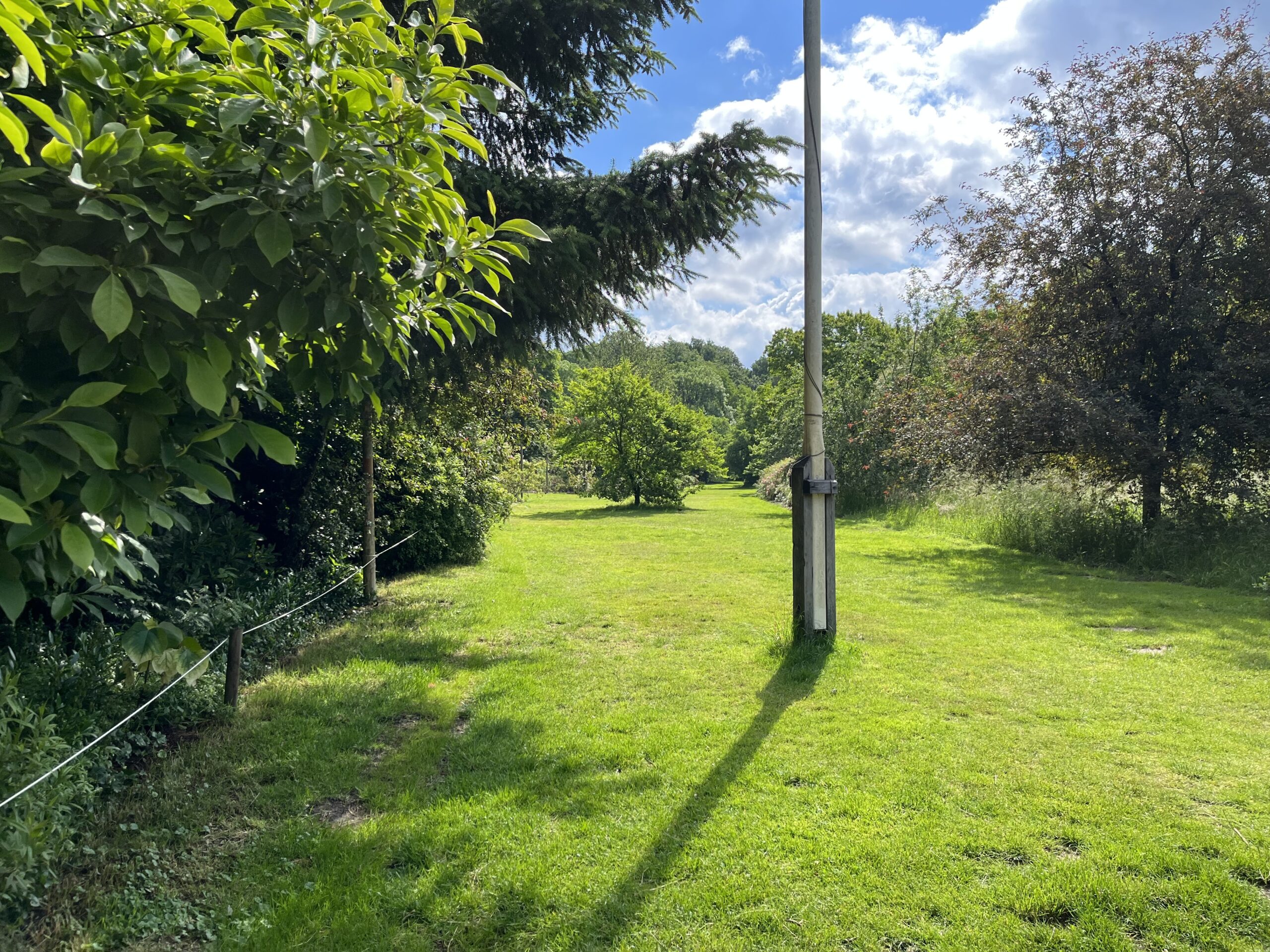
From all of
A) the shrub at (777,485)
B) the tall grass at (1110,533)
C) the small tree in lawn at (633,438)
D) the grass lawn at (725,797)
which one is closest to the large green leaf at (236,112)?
the grass lawn at (725,797)

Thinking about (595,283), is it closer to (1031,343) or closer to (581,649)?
(581,649)

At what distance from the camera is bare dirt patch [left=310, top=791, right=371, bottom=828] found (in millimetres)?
3396

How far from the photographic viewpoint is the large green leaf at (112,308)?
130 centimetres

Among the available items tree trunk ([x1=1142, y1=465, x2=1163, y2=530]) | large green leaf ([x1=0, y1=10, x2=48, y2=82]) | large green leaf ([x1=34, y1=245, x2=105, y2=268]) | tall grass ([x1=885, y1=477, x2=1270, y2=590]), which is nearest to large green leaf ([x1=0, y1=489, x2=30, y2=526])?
large green leaf ([x1=34, y1=245, x2=105, y2=268])

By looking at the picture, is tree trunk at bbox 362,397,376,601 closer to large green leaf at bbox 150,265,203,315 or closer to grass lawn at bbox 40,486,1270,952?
grass lawn at bbox 40,486,1270,952

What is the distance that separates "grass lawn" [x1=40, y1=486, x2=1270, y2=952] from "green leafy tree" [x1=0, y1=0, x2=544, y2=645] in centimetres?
177

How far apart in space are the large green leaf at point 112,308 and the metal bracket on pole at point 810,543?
492cm

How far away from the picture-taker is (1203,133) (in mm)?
10102

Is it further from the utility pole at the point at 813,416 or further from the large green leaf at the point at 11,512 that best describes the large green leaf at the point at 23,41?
the utility pole at the point at 813,416

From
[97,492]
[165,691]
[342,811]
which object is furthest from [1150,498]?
[97,492]

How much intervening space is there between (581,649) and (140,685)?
3.43 metres

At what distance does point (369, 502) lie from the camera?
7.71 meters

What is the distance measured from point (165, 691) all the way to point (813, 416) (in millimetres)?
4646

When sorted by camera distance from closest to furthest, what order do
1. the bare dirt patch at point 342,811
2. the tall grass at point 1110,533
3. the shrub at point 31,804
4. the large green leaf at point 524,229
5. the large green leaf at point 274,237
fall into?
the large green leaf at point 274,237, the large green leaf at point 524,229, the shrub at point 31,804, the bare dirt patch at point 342,811, the tall grass at point 1110,533
